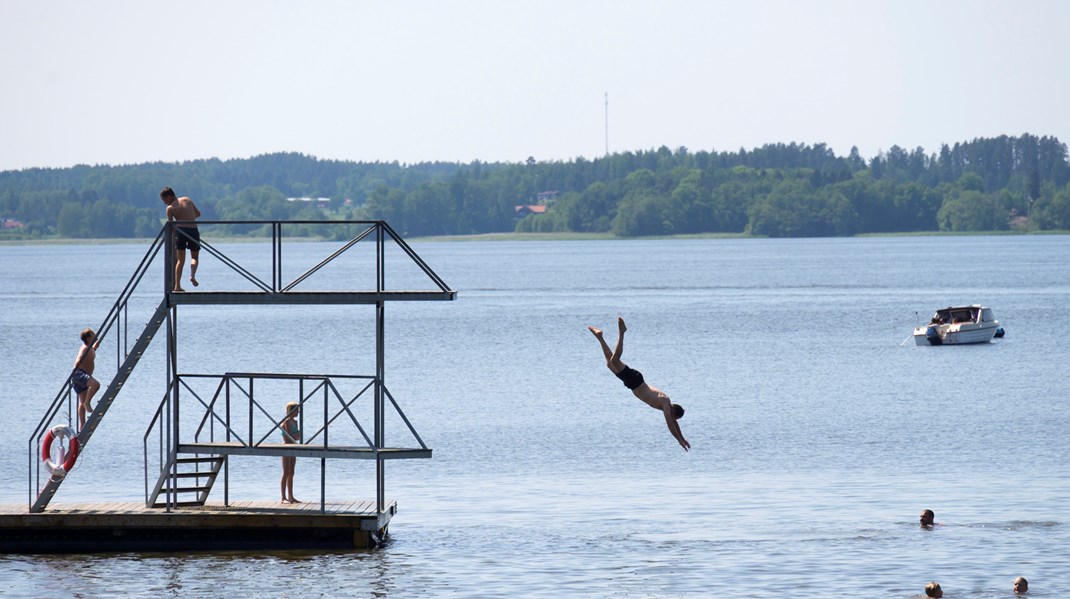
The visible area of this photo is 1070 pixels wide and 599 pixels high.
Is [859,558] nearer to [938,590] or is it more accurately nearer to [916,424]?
[938,590]

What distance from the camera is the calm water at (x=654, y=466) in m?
28.1

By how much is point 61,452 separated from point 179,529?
248 cm

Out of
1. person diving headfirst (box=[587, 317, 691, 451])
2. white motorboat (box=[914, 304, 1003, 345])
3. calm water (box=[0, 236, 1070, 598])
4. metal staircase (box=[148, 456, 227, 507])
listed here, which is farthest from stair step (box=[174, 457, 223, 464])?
white motorboat (box=[914, 304, 1003, 345])

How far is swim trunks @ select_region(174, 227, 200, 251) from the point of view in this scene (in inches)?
1102

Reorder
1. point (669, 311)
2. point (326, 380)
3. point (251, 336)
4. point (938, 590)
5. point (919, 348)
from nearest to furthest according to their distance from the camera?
1. point (938, 590)
2. point (326, 380)
3. point (919, 348)
4. point (251, 336)
5. point (669, 311)

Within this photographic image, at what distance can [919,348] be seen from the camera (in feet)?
276

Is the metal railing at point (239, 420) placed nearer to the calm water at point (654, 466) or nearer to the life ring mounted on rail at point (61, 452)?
the life ring mounted on rail at point (61, 452)

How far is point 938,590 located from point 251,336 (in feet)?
250

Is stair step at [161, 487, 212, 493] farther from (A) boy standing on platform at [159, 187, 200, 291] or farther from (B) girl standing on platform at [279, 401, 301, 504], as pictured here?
(A) boy standing on platform at [159, 187, 200, 291]

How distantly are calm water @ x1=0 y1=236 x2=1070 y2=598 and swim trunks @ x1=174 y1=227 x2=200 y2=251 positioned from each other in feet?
17.8

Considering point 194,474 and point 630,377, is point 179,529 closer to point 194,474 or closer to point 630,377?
point 194,474

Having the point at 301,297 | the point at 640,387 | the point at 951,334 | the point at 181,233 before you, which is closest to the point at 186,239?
the point at 181,233

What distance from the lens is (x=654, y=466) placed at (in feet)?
138

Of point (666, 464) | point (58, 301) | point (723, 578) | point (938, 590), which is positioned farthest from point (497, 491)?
point (58, 301)
